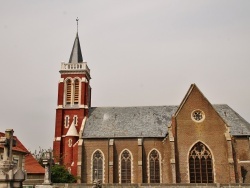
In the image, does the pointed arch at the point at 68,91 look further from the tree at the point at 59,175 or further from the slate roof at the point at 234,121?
the slate roof at the point at 234,121

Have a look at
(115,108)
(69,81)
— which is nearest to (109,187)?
(115,108)

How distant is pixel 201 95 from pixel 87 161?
17324mm

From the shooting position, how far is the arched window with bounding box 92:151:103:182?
4292 cm

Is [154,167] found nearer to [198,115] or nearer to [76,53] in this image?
[198,115]

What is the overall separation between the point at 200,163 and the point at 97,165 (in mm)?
13547

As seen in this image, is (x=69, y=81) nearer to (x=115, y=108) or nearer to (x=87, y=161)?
(x=115, y=108)

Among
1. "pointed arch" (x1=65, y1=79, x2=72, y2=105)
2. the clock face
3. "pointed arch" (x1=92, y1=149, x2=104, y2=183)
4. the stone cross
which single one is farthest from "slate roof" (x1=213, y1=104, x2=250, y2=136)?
the stone cross

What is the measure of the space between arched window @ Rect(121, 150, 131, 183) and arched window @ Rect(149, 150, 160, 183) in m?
2.81

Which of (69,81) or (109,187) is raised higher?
(69,81)

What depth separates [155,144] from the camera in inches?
1713

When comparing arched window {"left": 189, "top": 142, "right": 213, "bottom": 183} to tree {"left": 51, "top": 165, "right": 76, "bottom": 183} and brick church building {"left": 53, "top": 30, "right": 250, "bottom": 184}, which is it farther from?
tree {"left": 51, "top": 165, "right": 76, "bottom": 183}

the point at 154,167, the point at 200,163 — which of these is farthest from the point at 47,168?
the point at 154,167

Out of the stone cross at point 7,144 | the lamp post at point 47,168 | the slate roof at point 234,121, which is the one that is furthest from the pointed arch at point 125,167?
the stone cross at point 7,144

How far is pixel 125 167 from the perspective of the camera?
141 feet
